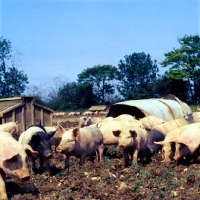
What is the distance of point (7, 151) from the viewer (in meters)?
5.44

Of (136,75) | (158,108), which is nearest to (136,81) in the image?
→ (136,75)

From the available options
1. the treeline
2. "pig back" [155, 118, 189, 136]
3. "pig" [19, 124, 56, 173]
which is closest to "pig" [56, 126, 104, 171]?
"pig" [19, 124, 56, 173]

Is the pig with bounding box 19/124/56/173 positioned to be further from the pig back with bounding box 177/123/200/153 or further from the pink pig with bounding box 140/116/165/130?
the pink pig with bounding box 140/116/165/130

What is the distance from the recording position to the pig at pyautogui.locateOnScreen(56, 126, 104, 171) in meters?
7.76

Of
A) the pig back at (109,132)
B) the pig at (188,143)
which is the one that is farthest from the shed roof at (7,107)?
the pig at (188,143)

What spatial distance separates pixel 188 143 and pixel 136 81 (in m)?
41.1

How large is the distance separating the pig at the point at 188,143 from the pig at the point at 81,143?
68.3 inches

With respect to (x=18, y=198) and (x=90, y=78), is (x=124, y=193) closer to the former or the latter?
(x=18, y=198)

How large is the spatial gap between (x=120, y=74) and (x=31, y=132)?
43495 mm

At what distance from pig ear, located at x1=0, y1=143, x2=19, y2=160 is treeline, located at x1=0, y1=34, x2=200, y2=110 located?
37055 millimetres

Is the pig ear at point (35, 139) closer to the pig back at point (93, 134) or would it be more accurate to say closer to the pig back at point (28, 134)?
the pig back at point (28, 134)

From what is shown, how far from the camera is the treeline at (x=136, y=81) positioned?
42.9 m

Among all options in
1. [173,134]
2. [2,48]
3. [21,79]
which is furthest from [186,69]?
[173,134]

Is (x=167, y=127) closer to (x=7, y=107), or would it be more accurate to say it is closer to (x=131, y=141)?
(x=131, y=141)
